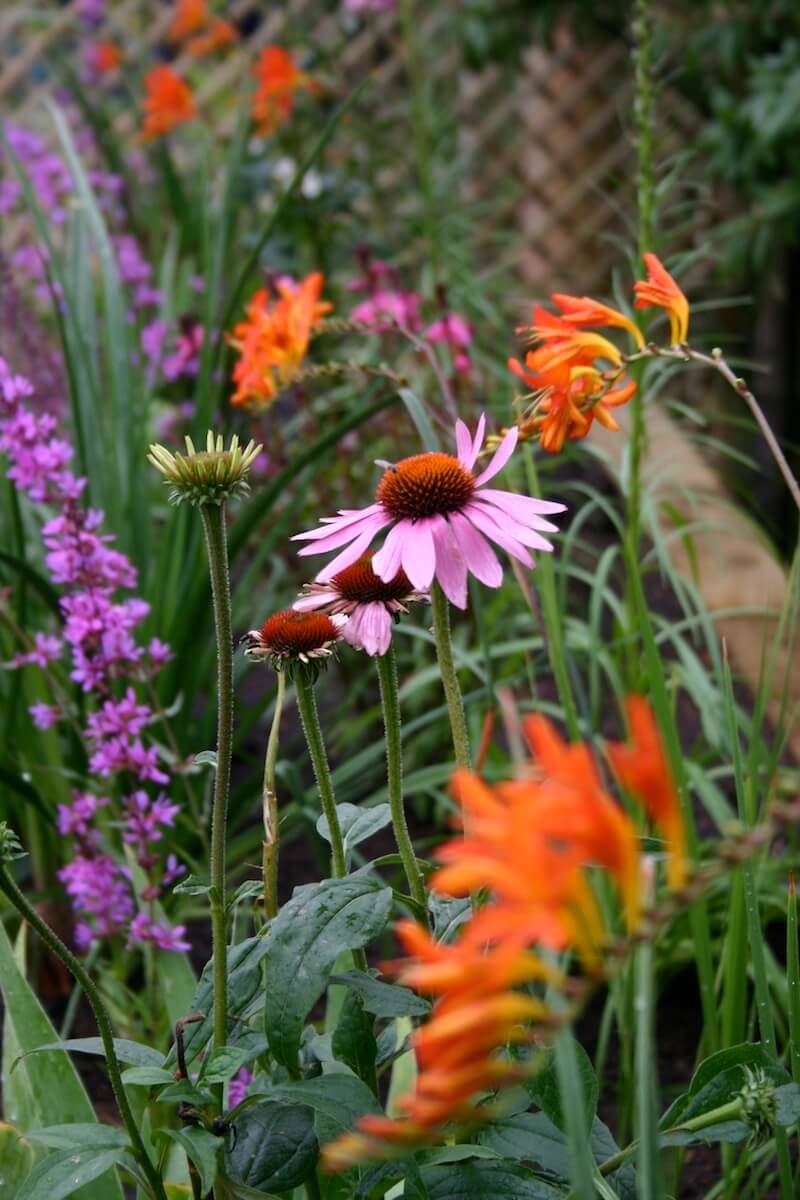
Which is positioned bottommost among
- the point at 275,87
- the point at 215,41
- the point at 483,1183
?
the point at 483,1183

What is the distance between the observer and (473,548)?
708 millimetres

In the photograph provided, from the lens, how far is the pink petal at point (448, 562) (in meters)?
Result: 0.68

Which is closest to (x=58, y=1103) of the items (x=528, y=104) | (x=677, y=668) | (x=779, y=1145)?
(x=779, y=1145)

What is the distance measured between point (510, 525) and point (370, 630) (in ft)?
0.31

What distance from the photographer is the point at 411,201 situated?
3.78 meters

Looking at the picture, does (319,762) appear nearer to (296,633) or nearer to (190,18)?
(296,633)

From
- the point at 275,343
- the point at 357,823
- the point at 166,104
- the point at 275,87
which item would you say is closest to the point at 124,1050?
the point at 357,823

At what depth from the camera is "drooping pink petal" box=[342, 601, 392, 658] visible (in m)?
0.68

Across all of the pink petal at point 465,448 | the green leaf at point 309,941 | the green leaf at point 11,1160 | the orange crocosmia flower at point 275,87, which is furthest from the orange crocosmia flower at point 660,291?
the orange crocosmia flower at point 275,87

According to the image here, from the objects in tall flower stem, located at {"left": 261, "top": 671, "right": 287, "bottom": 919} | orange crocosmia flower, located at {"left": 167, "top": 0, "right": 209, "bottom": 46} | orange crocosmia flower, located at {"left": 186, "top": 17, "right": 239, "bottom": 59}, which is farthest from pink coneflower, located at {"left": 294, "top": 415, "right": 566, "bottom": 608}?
orange crocosmia flower, located at {"left": 167, "top": 0, "right": 209, "bottom": 46}

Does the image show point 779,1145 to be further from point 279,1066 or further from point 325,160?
point 325,160

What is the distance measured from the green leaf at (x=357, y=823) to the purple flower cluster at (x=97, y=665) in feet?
1.20

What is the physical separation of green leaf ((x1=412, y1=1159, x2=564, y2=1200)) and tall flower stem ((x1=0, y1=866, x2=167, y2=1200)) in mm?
135

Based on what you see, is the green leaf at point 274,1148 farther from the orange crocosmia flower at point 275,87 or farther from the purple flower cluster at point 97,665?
the orange crocosmia flower at point 275,87
